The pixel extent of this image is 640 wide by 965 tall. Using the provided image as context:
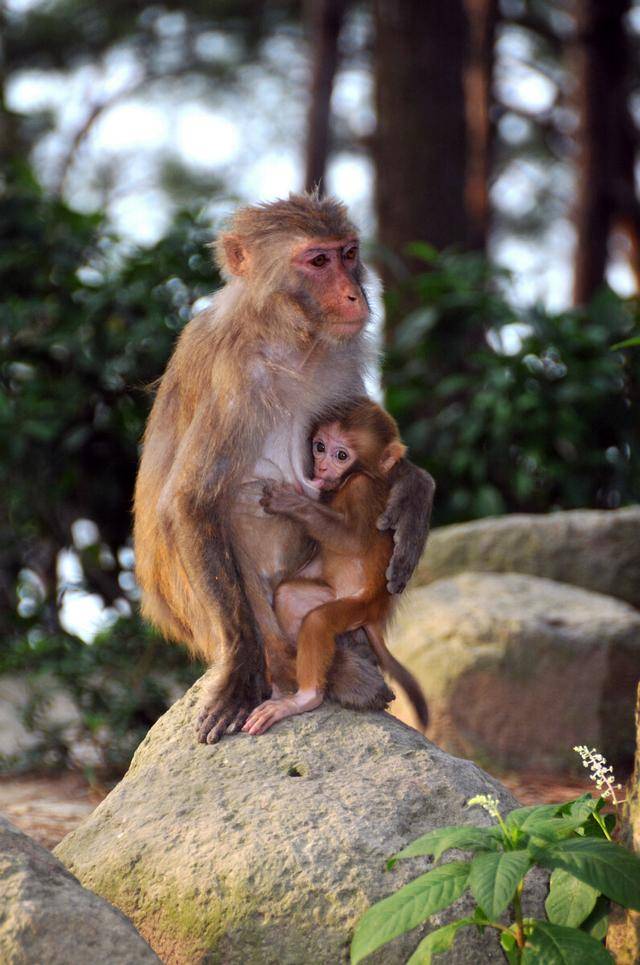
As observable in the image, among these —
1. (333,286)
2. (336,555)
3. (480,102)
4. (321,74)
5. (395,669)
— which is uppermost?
(321,74)

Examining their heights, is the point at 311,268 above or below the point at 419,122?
below

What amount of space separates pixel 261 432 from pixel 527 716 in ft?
8.91

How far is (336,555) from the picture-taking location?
14.3 feet

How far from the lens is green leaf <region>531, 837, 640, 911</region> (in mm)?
2900

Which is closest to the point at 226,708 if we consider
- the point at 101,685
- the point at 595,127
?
the point at 101,685

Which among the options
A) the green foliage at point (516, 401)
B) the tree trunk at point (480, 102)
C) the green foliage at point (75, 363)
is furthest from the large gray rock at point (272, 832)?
the tree trunk at point (480, 102)

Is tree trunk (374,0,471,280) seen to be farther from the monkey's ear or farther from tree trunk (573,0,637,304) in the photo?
the monkey's ear

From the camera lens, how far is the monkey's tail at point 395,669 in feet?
14.6

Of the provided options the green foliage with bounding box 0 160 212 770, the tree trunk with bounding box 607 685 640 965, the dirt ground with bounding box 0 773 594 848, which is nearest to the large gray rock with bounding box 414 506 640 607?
the dirt ground with bounding box 0 773 594 848

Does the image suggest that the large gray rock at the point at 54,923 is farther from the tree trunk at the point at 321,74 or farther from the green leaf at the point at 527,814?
the tree trunk at the point at 321,74

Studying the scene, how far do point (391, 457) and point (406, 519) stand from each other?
0.84 feet

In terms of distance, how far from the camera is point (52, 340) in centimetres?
783

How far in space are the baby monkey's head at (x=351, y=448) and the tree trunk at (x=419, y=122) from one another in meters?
5.95

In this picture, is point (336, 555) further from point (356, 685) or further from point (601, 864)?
point (601, 864)
